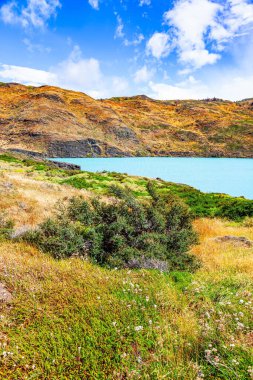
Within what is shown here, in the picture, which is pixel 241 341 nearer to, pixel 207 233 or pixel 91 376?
pixel 91 376

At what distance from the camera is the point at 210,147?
100250mm

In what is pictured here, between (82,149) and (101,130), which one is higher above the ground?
(101,130)

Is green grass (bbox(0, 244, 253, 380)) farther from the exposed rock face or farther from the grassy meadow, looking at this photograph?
the exposed rock face

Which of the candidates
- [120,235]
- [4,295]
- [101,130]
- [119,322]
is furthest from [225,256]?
[101,130]

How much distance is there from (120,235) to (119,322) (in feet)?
9.47

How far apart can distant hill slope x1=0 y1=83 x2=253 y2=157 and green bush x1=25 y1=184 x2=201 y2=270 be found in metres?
75.3

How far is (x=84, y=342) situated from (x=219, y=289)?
2.61m

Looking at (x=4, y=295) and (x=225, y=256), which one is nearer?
(x=4, y=295)

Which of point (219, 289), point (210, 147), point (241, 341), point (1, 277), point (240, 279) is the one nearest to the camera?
point (241, 341)

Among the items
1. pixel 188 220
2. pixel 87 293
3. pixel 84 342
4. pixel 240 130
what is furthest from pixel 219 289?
pixel 240 130

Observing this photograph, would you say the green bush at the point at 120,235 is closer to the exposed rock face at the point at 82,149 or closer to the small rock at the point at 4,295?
the small rock at the point at 4,295

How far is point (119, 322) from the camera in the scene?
143 inches

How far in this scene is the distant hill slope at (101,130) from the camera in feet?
275

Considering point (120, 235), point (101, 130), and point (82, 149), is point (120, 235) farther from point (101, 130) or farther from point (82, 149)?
point (101, 130)
